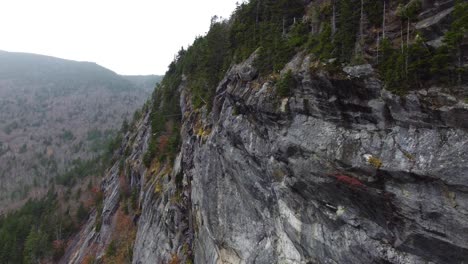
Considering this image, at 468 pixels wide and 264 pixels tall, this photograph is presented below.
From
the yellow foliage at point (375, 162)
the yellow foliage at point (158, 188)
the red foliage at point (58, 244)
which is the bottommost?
the red foliage at point (58, 244)

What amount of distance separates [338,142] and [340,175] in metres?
1.78

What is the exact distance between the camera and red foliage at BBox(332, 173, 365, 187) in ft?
Result: 53.0

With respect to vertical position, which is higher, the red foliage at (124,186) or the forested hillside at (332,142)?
the forested hillside at (332,142)

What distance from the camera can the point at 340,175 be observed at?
16.8 m

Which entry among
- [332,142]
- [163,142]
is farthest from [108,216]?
[332,142]

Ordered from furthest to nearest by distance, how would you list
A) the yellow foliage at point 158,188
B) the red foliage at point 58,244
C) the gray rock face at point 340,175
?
the red foliage at point 58,244, the yellow foliage at point 158,188, the gray rock face at point 340,175

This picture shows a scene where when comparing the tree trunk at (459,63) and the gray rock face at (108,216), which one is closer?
the tree trunk at (459,63)

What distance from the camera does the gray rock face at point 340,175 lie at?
13672 millimetres

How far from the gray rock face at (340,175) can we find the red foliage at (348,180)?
0.17 ft

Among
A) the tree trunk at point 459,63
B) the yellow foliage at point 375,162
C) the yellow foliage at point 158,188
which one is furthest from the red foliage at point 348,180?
the yellow foliage at point 158,188

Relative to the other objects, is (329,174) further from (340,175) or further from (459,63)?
(459,63)

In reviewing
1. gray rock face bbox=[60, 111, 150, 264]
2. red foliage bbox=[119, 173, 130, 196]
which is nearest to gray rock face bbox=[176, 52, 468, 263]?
gray rock face bbox=[60, 111, 150, 264]

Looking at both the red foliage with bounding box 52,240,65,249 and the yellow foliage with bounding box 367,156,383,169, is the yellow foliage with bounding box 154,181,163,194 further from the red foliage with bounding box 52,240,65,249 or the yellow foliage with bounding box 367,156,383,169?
the red foliage with bounding box 52,240,65,249

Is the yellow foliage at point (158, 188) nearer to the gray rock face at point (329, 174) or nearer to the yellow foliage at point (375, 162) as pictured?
the gray rock face at point (329, 174)
